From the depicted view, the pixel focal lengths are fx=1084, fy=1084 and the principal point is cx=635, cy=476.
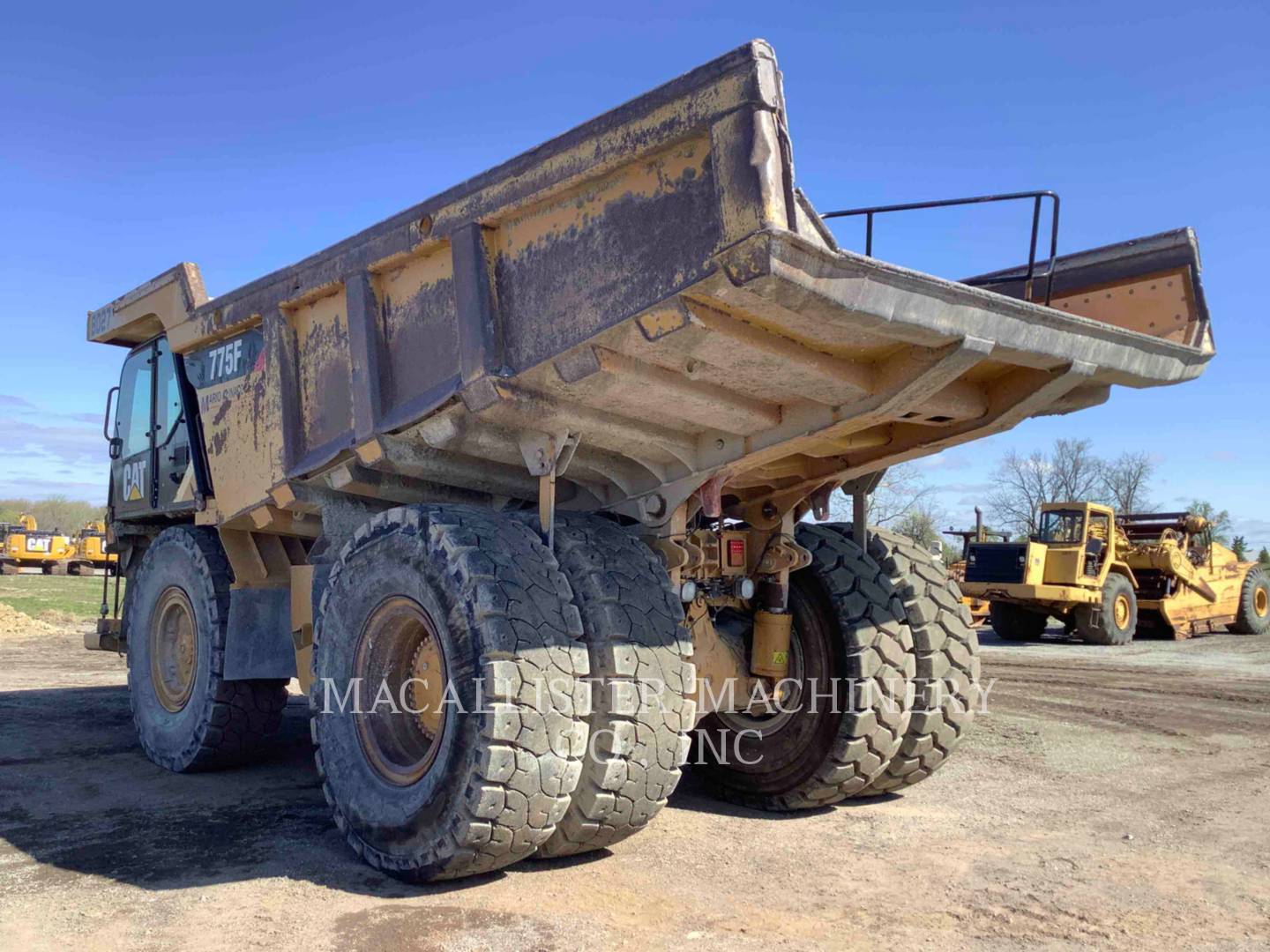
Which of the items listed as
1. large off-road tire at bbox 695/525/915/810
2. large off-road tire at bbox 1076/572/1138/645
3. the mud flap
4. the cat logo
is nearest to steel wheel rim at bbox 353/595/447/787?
the mud flap

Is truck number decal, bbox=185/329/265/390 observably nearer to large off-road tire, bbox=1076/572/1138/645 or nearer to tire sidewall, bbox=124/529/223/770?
tire sidewall, bbox=124/529/223/770

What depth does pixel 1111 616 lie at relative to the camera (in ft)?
57.6

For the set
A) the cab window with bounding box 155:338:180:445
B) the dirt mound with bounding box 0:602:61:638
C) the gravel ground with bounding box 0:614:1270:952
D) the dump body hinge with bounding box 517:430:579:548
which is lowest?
the gravel ground with bounding box 0:614:1270:952

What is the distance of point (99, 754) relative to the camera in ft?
22.1

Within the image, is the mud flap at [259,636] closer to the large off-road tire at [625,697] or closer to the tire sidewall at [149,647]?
the tire sidewall at [149,647]

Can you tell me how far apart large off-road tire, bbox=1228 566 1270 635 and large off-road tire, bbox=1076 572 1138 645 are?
4.25 metres

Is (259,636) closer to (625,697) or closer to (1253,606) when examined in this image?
(625,697)

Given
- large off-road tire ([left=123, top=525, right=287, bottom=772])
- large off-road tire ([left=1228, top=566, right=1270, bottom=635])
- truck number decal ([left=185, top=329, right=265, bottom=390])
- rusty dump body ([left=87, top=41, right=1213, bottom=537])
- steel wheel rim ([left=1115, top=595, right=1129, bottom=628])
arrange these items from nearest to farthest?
rusty dump body ([left=87, top=41, right=1213, bottom=537]), truck number decal ([left=185, top=329, right=265, bottom=390]), large off-road tire ([left=123, top=525, right=287, bottom=772]), steel wheel rim ([left=1115, top=595, right=1129, bottom=628]), large off-road tire ([left=1228, top=566, right=1270, bottom=635])

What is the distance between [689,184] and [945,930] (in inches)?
98.8

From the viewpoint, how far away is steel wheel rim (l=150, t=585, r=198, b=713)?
654 cm

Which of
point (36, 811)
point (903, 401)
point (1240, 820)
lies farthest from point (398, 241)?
point (1240, 820)

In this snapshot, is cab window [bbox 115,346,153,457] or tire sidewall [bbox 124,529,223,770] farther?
cab window [bbox 115,346,153,457]

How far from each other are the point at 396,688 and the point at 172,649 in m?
2.87

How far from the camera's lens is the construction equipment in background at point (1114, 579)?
17359mm
